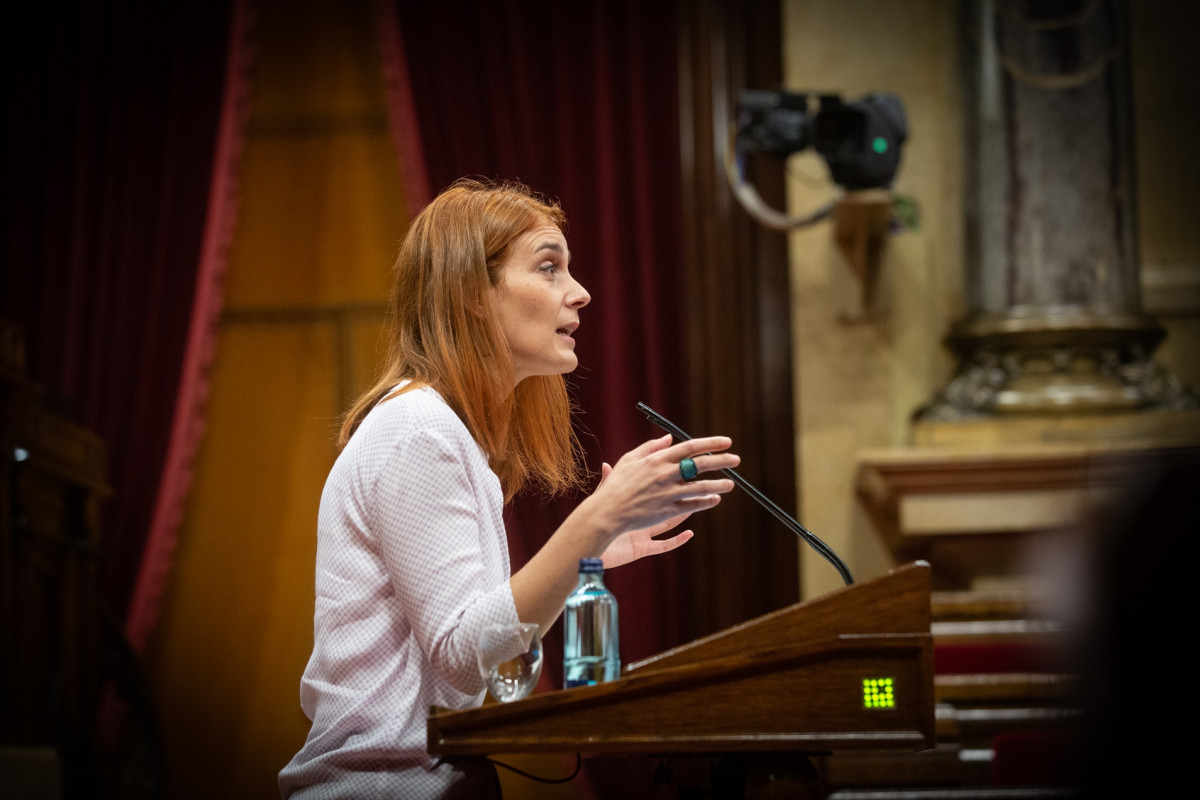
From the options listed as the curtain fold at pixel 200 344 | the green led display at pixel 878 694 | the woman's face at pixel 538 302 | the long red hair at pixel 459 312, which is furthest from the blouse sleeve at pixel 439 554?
the curtain fold at pixel 200 344

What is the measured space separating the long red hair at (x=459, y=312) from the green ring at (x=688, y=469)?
314 millimetres

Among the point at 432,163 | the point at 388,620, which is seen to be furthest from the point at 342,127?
the point at 388,620

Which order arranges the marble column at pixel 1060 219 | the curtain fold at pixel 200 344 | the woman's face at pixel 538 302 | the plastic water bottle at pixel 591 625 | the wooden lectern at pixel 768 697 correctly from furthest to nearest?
the curtain fold at pixel 200 344
the marble column at pixel 1060 219
the woman's face at pixel 538 302
the plastic water bottle at pixel 591 625
the wooden lectern at pixel 768 697

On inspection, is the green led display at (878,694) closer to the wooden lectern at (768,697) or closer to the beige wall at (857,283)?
the wooden lectern at (768,697)

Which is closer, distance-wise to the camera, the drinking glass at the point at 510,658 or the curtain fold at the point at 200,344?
the drinking glass at the point at 510,658

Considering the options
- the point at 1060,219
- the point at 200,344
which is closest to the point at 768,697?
the point at 1060,219

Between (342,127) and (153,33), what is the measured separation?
67cm

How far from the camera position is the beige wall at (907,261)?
11.2 feet

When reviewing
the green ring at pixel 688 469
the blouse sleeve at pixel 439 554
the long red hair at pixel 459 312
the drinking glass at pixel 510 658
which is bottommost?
the drinking glass at pixel 510 658

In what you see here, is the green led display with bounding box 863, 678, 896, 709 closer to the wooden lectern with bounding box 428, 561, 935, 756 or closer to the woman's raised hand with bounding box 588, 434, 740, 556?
the wooden lectern with bounding box 428, 561, 935, 756

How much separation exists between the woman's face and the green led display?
1.88ft

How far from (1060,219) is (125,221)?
2.90m

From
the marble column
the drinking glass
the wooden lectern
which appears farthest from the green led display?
the marble column

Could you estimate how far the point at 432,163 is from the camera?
3561 mm
